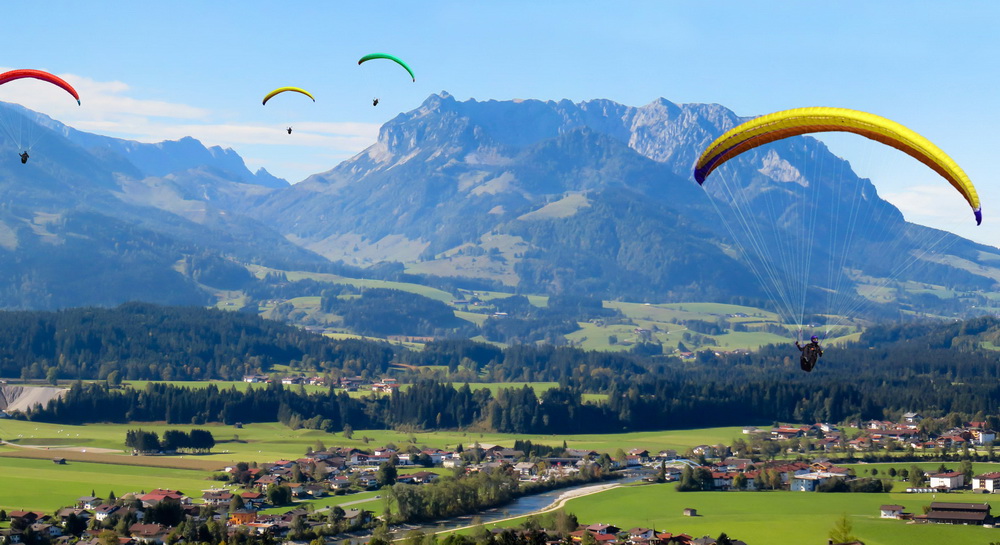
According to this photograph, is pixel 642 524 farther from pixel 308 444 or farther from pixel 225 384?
pixel 225 384

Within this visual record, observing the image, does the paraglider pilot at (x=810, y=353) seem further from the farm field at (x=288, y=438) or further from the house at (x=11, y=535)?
the farm field at (x=288, y=438)

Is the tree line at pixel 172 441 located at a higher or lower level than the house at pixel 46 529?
higher

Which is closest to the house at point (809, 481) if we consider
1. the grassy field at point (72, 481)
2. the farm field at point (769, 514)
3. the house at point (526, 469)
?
the farm field at point (769, 514)

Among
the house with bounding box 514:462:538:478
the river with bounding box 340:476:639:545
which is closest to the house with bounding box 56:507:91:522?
the river with bounding box 340:476:639:545

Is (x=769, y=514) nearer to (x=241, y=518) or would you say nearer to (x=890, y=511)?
(x=890, y=511)

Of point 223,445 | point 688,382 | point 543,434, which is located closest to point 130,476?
point 223,445

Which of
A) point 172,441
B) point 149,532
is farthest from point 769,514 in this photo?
point 172,441
